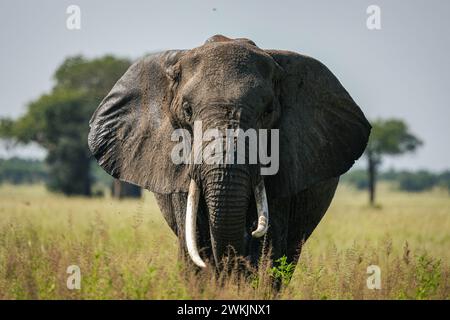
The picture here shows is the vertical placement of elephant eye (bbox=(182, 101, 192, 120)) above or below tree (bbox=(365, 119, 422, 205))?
above

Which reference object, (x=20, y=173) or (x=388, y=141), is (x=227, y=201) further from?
(x=20, y=173)

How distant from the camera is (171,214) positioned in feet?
30.3

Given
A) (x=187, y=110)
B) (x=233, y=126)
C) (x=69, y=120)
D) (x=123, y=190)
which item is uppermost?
(x=187, y=110)

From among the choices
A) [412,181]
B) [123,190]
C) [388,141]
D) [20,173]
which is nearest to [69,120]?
[123,190]

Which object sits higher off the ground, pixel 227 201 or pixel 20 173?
pixel 227 201

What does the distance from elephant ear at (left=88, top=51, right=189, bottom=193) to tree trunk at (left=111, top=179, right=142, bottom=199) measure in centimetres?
3917

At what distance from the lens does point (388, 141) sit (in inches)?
2719

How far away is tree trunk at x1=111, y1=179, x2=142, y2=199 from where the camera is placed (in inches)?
1994

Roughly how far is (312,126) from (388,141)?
61428 millimetres

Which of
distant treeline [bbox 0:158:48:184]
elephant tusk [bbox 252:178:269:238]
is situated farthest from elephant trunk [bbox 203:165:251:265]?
distant treeline [bbox 0:158:48:184]

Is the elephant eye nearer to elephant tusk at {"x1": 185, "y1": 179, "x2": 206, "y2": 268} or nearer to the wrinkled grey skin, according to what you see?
the wrinkled grey skin

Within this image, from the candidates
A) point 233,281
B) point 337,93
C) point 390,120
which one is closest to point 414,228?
point 337,93
